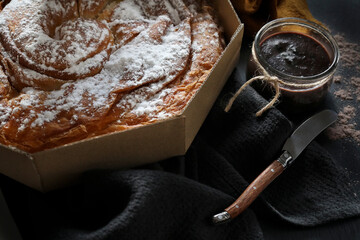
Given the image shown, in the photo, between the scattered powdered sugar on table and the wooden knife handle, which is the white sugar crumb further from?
the scattered powdered sugar on table

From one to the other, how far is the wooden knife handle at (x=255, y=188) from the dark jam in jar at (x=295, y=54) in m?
0.31

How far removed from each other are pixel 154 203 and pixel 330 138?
0.67 meters

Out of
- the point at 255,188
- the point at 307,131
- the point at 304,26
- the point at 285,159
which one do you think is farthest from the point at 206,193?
the point at 304,26

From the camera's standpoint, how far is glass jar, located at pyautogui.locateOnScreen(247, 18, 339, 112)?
1497 mm

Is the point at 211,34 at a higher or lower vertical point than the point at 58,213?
higher

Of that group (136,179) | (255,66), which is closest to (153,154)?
(136,179)

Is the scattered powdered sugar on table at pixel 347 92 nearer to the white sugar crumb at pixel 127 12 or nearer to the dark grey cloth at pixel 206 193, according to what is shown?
the dark grey cloth at pixel 206 193

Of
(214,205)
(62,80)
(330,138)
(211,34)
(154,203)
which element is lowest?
(330,138)

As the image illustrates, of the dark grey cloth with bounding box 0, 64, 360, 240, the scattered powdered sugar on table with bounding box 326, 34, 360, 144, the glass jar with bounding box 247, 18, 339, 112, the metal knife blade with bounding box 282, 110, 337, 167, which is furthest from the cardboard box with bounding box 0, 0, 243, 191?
the scattered powdered sugar on table with bounding box 326, 34, 360, 144

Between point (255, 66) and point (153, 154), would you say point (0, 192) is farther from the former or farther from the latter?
point (255, 66)

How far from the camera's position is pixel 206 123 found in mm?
1547

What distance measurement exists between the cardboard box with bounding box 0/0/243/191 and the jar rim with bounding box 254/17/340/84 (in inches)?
4.5

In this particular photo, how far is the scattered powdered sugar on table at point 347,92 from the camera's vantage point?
1.60 metres

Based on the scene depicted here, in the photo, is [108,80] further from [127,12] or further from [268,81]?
[268,81]
